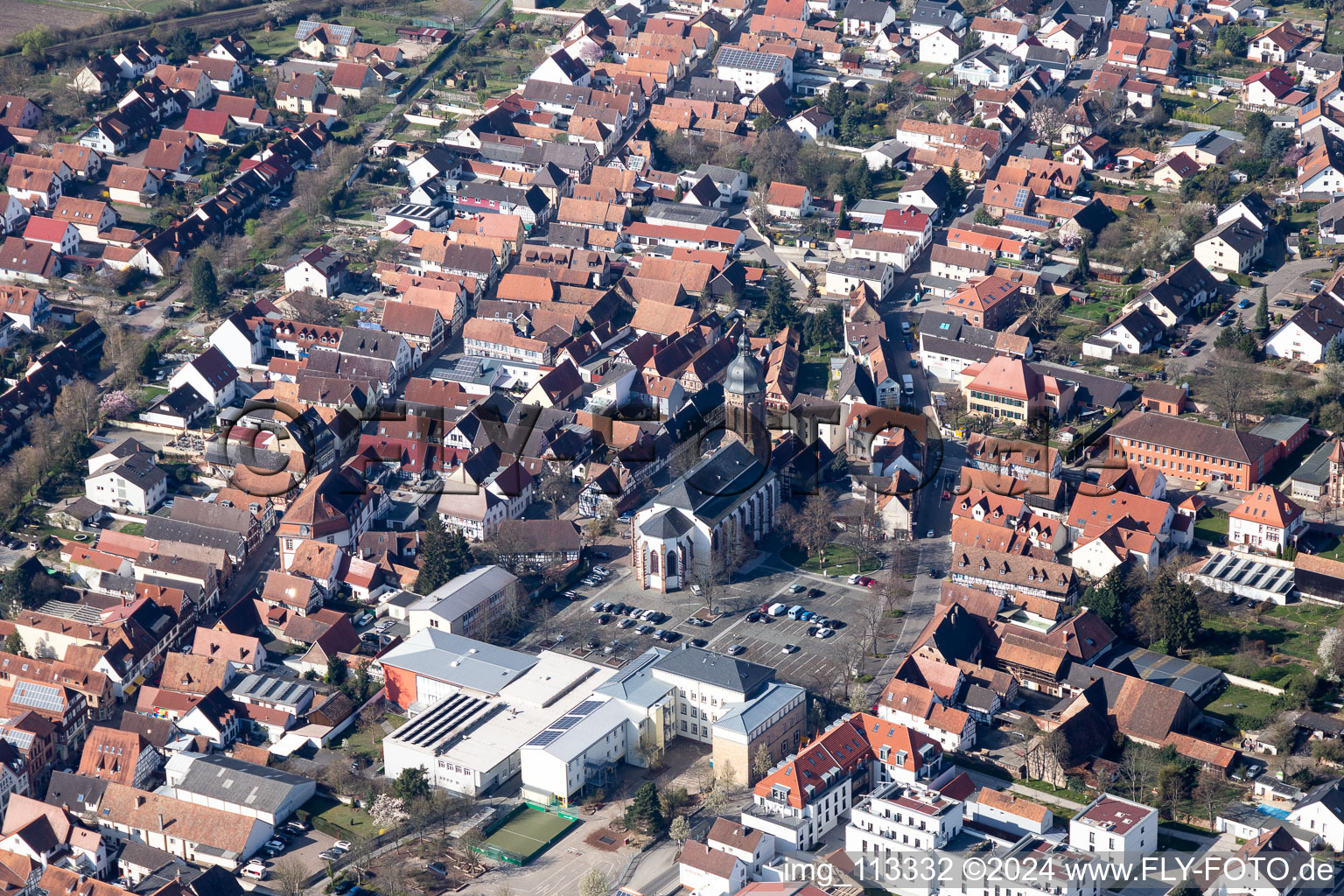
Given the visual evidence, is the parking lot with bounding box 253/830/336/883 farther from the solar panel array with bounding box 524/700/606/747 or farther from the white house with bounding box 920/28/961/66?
the white house with bounding box 920/28/961/66

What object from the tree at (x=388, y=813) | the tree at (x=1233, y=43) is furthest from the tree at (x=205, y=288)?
the tree at (x=1233, y=43)

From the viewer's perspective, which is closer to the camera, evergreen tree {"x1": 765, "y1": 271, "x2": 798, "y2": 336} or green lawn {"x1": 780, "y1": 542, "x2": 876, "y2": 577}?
green lawn {"x1": 780, "y1": 542, "x2": 876, "y2": 577}

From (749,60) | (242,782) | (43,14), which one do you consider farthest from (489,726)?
(43,14)

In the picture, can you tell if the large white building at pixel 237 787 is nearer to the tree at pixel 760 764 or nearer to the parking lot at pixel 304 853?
the parking lot at pixel 304 853

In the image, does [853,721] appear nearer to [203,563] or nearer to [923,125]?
[203,563]

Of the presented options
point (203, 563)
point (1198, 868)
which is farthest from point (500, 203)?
point (1198, 868)

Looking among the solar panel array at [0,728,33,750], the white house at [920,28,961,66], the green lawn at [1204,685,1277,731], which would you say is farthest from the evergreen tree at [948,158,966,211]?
the solar panel array at [0,728,33,750]

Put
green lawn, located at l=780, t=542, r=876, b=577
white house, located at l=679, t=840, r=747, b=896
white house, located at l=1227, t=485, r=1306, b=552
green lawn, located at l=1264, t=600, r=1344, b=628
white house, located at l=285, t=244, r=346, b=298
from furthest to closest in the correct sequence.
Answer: white house, located at l=285, t=244, r=346, b=298 < green lawn, located at l=780, t=542, r=876, b=577 < white house, located at l=1227, t=485, r=1306, b=552 < green lawn, located at l=1264, t=600, r=1344, b=628 < white house, located at l=679, t=840, r=747, b=896

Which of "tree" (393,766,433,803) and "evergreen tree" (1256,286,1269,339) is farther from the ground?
"evergreen tree" (1256,286,1269,339)
